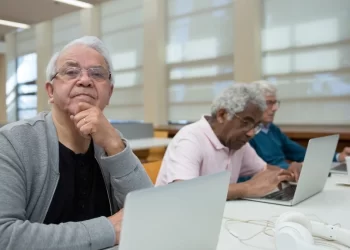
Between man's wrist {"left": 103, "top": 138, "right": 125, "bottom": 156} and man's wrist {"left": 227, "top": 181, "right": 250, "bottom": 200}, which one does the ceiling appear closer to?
man's wrist {"left": 227, "top": 181, "right": 250, "bottom": 200}

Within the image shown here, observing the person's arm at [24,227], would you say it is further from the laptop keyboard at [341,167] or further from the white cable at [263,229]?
the laptop keyboard at [341,167]

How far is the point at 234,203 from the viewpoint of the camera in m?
1.50

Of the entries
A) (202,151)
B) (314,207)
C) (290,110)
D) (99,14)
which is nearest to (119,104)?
(99,14)

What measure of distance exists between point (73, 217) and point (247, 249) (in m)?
0.52

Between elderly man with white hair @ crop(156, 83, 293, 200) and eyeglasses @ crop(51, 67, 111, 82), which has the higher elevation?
eyeglasses @ crop(51, 67, 111, 82)

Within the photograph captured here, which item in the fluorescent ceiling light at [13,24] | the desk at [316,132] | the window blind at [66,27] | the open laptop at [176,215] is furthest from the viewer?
the window blind at [66,27]

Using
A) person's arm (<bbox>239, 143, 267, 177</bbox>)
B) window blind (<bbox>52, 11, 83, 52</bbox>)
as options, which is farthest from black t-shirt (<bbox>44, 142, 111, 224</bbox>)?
window blind (<bbox>52, 11, 83, 52</bbox>)

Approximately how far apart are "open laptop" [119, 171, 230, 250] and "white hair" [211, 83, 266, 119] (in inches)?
39.2

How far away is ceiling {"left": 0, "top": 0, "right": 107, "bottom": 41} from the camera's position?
15.4ft

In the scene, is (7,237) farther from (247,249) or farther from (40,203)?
(247,249)

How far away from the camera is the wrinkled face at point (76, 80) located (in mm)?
1097

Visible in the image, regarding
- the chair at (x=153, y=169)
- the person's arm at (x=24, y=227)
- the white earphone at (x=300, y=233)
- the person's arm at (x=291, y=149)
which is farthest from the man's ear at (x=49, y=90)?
the person's arm at (x=291, y=149)

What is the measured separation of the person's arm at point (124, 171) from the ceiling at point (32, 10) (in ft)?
14.0

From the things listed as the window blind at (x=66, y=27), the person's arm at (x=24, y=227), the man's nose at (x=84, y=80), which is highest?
the window blind at (x=66, y=27)
